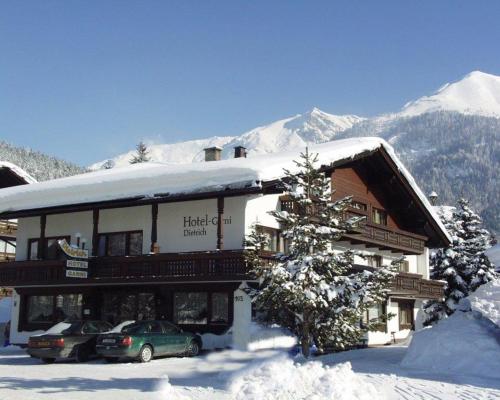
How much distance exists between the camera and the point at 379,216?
35.9 m

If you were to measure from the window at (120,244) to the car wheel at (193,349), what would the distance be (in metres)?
6.06

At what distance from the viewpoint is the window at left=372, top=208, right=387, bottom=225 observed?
3509 centimetres

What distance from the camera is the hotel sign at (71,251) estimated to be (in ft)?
83.8

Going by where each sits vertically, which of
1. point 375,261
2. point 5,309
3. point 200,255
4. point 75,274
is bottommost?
point 5,309

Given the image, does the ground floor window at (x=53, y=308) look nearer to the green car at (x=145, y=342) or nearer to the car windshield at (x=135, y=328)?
the green car at (x=145, y=342)

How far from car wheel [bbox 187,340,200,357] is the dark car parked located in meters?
3.28

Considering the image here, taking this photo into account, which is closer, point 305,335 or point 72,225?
point 305,335

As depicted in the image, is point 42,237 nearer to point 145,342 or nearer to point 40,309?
point 40,309

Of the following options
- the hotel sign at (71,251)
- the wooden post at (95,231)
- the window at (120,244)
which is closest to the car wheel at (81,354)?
the hotel sign at (71,251)

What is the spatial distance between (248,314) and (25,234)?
13.8 meters

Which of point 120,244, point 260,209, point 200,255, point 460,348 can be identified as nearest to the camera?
point 460,348

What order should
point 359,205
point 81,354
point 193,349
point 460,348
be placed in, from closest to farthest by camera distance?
point 460,348 → point 81,354 → point 193,349 → point 359,205

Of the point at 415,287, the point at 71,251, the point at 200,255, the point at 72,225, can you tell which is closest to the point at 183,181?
the point at 200,255

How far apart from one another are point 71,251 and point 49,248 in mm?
5946
